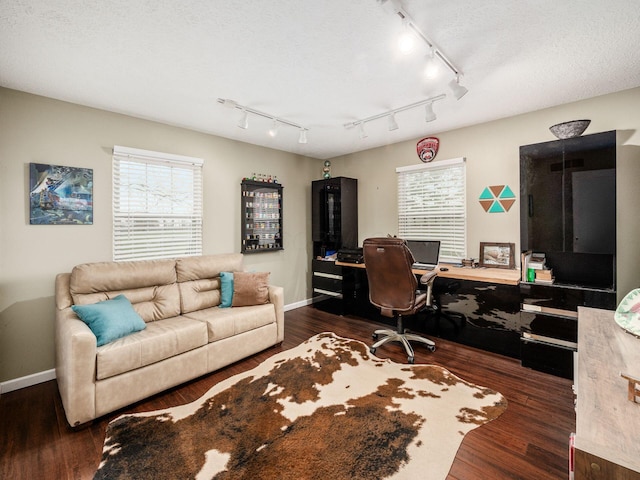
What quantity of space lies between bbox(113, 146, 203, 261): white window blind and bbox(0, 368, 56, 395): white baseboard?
1170 millimetres

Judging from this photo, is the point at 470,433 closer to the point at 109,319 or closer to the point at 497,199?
the point at 497,199

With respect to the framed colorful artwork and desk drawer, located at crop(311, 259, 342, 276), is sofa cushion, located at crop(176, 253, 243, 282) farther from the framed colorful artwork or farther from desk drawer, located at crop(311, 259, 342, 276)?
desk drawer, located at crop(311, 259, 342, 276)

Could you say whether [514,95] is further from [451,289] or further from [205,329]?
[205,329]

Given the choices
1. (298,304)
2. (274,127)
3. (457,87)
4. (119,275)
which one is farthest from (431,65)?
(298,304)

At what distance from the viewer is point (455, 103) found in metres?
2.95

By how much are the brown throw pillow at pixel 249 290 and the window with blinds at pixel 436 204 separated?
2211 millimetres

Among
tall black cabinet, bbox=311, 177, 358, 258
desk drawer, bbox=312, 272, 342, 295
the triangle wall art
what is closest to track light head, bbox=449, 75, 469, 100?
the triangle wall art

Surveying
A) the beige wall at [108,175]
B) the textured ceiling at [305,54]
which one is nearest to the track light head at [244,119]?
the textured ceiling at [305,54]

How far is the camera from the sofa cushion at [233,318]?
2.75 meters

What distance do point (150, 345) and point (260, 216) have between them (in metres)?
2.40

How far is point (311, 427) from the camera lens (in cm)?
192

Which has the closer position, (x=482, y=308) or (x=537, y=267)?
(x=537, y=267)

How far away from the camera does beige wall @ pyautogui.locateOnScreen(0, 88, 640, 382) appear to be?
2527mm

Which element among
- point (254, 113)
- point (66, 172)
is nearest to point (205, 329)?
point (66, 172)
